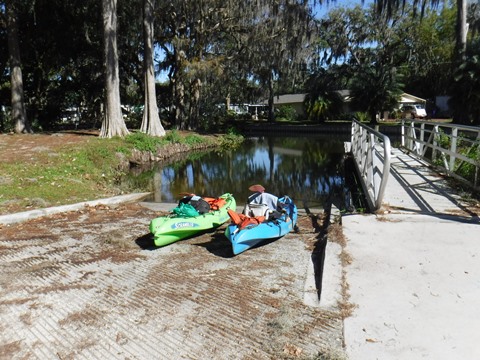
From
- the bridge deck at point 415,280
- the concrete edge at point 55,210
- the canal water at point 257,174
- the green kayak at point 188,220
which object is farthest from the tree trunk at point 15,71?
the bridge deck at point 415,280

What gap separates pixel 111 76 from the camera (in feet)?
60.7

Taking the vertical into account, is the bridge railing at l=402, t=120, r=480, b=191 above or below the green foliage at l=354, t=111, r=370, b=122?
below

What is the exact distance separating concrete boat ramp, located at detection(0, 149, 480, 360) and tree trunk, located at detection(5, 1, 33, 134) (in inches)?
624

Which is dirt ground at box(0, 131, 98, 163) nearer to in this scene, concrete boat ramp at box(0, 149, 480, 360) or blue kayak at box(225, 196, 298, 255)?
concrete boat ramp at box(0, 149, 480, 360)

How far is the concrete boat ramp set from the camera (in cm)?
335

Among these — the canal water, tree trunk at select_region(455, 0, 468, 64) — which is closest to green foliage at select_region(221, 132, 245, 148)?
the canal water

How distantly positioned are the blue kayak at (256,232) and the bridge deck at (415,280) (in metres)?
0.95

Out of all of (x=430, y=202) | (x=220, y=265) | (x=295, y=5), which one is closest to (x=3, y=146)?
(x=220, y=265)

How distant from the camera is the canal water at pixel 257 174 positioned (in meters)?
12.0

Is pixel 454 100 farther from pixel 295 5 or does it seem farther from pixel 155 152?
pixel 155 152

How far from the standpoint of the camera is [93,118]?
30.7 m

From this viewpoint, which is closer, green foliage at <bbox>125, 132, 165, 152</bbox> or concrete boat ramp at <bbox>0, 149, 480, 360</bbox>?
concrete boat ramp at <bbox>0, 149, 480, 360</bbox>

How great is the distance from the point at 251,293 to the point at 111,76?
54.4 feet

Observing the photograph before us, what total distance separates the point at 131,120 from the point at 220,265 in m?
30.3
